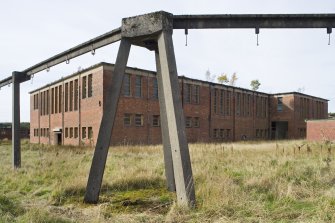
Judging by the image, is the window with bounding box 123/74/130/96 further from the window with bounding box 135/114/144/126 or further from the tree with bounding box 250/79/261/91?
the tree with bounding box 250/79/261/91

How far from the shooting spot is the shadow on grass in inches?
242

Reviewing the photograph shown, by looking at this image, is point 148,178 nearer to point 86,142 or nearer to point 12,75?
point 12,75

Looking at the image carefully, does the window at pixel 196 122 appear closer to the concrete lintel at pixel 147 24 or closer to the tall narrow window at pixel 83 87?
the tall narrow window at pixel 83 87

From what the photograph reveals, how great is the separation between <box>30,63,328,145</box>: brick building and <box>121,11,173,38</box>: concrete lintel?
1877cm

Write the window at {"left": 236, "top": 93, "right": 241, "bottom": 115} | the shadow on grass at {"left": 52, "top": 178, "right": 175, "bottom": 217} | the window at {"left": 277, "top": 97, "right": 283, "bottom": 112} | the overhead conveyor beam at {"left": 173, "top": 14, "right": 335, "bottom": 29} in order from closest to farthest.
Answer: the shadow on grass at {"left": 52, "top": 178, "right": 175, "bottom": 217}, the overhead conveyor beam at {"left": 173, "top": 14, "right": 335, "bottom": 29}, the window at {"left": 236, "top": 93, "right": 241, "bottom": 115}, the window at {"left": 277, "top": 97, "right": 283, "bottom": 112}

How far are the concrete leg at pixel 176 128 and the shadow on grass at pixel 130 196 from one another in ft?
1.75

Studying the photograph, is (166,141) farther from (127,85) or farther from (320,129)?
(320,129)

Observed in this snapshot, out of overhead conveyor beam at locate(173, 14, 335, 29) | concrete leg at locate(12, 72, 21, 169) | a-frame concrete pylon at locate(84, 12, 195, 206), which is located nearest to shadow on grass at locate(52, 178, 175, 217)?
a-frame concrete pylon at locate(84, 12, 195, 206)

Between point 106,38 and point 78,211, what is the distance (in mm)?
3871

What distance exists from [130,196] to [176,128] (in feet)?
6.81

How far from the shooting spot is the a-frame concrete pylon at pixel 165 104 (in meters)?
5.93

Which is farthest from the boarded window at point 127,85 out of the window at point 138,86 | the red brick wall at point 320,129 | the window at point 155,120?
the red brick wall at point 320,129

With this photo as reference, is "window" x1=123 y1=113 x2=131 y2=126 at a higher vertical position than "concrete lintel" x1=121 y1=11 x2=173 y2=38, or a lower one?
lower

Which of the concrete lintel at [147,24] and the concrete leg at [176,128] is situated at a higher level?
the concrete lintel at [147,24]
